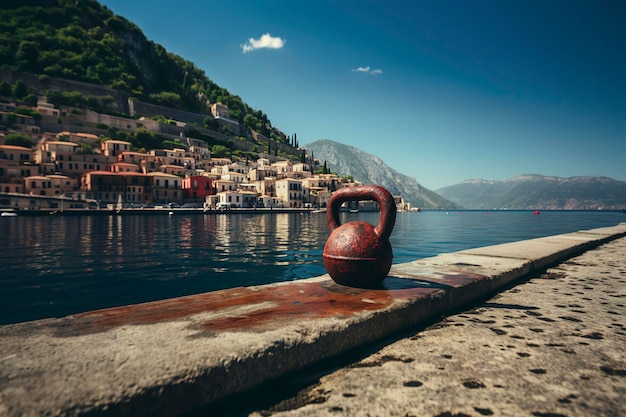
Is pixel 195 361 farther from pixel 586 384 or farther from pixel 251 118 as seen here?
pixel 251 118

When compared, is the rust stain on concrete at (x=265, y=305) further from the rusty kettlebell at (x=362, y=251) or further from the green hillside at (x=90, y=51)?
the green hillside at (x=90, y=51)

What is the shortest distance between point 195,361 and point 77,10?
5367 inches

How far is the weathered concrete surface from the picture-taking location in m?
1.98

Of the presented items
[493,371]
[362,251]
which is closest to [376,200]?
[362,251]

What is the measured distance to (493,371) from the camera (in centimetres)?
243

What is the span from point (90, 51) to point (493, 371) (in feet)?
389

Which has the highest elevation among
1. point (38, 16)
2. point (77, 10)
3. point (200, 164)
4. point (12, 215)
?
point (77, 10)

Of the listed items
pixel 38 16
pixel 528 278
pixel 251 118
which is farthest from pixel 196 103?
pixel 528 278

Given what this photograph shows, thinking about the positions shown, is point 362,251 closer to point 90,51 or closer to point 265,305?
point 265,305

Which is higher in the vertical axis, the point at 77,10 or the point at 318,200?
the point at 77,10

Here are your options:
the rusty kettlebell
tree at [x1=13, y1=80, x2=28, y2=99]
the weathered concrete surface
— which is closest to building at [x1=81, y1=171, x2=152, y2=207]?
tree at [x1=13, y1=80, x2=28, y2=99]

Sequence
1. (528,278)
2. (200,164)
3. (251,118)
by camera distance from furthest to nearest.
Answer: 1. (251,118)
2. (200,164)
3. (528,278)

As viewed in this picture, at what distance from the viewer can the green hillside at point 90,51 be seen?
79.4m

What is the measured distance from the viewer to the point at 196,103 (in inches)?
4486
